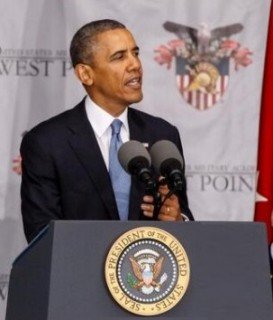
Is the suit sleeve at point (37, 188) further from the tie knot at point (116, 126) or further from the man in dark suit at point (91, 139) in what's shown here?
the tie knot at point (116, 126)

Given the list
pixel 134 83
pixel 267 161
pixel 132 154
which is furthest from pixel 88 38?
pixel 267 161

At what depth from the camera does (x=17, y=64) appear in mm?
4348

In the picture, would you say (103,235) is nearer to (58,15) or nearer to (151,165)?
(151,165)

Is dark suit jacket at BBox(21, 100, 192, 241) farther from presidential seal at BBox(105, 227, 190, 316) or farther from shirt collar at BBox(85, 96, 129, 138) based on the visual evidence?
presidential seal at BBox(105, 227, 190, 316)

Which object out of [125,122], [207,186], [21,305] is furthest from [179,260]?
[207,186]

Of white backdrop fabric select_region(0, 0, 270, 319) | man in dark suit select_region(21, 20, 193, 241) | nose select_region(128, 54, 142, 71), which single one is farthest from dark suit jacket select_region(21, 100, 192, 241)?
white backdrop fabric select_region(0, 0, 270, 319)

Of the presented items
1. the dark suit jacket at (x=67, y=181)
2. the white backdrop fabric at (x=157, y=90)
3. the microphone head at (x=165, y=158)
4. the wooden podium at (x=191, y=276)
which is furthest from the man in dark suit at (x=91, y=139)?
the white backdrop fabric at (x=157, y=90)

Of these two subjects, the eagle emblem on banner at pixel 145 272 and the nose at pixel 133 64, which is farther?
the nose at pixel 133 64

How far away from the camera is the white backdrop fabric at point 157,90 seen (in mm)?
4352

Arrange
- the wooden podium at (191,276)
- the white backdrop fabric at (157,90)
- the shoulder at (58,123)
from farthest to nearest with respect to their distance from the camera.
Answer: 1. the white backdrop fabric at (157,90)
2. the shoulder at (58,123)
3. the wooden podium at (191,276)

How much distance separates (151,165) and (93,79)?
79 centimetres

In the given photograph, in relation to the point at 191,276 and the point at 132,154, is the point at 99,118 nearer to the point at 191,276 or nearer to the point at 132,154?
the point at 132,154

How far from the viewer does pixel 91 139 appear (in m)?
3.48

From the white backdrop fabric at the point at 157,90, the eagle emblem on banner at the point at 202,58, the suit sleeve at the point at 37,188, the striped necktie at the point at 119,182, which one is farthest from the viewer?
the eagle emblem on banner at the point at 202,58
